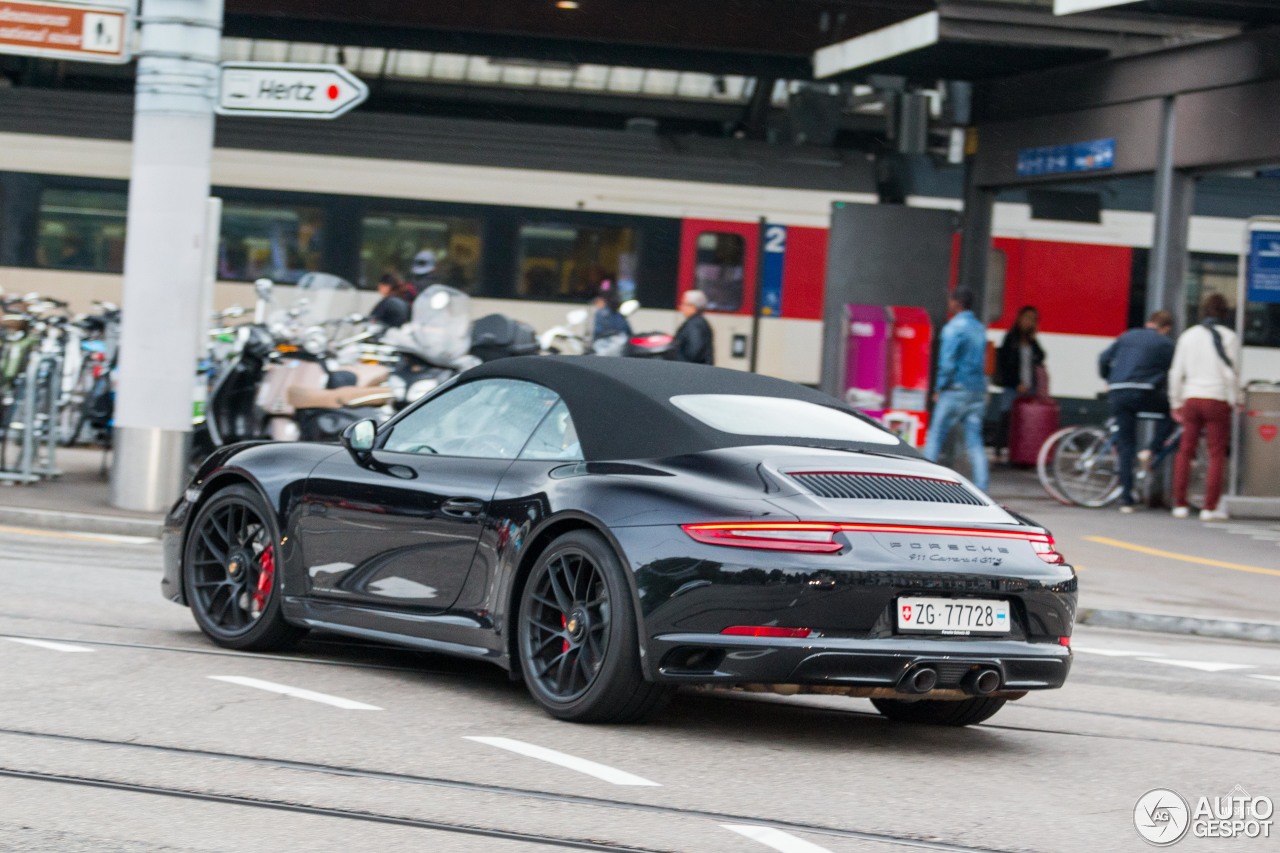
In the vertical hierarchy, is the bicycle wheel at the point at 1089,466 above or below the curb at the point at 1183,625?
above

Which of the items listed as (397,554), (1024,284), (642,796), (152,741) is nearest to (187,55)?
(397,554)

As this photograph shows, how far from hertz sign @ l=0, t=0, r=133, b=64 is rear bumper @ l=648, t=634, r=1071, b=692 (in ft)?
30.0

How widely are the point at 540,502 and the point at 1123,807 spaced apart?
2.11 m

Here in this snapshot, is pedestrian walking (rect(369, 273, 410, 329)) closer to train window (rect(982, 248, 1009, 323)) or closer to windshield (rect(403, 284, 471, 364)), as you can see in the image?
windshield (rect(403, 284, 471, 364))

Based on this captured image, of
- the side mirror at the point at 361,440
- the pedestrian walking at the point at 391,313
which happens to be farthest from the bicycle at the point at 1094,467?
the side mirror at the point at 361,440

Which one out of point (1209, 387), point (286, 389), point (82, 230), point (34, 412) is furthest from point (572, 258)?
point (34, 412)

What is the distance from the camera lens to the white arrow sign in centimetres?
1306

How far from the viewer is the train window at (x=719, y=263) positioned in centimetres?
2344

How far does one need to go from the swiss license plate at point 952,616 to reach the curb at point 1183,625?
5403 mm

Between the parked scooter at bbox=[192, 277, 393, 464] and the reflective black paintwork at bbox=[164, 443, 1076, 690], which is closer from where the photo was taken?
the reflective black paintwork at bbox=[164, 443, 1076, 690]

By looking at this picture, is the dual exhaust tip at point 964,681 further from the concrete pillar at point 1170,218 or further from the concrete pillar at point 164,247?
the concrete pillar at point 1170,218

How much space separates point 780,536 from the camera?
5.84 metres

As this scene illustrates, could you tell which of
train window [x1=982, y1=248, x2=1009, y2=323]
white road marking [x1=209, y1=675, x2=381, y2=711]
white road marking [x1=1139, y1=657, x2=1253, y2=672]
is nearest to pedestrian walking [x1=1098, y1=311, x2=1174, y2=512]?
train window [x1=982, y1=248, x2=1009, y2=323]

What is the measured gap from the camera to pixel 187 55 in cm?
1384
